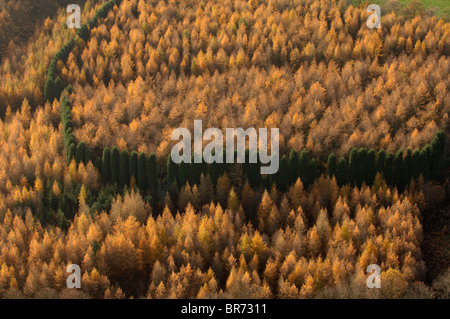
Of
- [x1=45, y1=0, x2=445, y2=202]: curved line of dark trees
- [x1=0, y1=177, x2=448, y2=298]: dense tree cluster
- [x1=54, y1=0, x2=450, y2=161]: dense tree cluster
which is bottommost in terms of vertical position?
[x1=0, y1=177, x2=448, y2=298]: dense tree cluster

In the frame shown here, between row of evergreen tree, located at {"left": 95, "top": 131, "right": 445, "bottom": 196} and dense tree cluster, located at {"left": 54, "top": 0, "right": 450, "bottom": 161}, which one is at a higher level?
dense tree cluster, located at {"left": 54, "top": 0, "right": 450, "bottom": 161}

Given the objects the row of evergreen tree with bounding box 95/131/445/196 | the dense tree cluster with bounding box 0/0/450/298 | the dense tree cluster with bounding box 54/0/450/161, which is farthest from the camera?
the dense tree cluster with bounding box 54/0/450/161

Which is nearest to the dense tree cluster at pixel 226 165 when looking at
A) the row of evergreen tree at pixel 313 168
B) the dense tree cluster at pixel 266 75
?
the row of evergreen tree at pixel 313 168

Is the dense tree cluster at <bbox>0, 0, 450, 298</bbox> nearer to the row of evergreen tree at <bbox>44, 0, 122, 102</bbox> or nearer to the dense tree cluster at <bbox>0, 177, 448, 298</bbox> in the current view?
the dense tree cluster at <bbox>0, 177, 448, 298</bbox>

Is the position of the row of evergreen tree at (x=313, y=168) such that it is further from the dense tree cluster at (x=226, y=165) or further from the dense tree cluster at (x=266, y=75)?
the dense tree cluster at (x=266, y=75)

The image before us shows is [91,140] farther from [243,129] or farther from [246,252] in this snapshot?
[246,252]

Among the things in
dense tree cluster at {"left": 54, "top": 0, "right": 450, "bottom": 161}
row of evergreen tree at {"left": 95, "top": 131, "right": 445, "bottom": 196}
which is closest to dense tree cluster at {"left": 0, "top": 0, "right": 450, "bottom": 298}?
row of evergreen tree at {"left": 95, "top": 131, "right": 445, "bottom": 196}

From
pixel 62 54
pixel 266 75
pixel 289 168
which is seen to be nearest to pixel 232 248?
pixel 289 168

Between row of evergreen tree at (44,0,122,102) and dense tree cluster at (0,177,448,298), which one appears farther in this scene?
row of evergreen tree at (44,0,122,102)

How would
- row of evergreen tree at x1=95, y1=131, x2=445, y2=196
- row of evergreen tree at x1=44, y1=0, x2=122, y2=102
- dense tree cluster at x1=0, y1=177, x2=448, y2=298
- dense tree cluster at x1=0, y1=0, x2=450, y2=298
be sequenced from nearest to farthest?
dense tree cluster at x1=0, y1=177, x2=448, y2=298 → dense tree cluster at x1=0, y1=0, x2=450, y2=298 → row of evergreen tree at x1=95, y1=131, x2=445, y2=196 → row of evergreen tree at x1=44, y1=0, x2=122, y2=102
